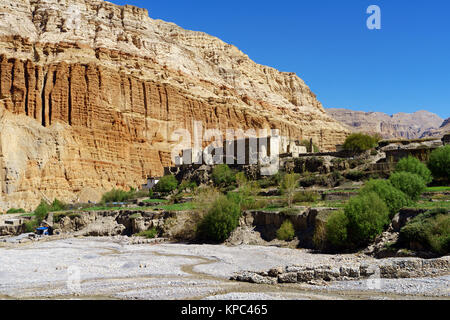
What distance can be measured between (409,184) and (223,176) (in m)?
25.4

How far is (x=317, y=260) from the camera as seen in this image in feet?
69.5

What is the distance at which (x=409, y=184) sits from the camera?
27453 mm

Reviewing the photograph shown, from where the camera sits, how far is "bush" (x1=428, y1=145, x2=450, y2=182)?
34.7 metres

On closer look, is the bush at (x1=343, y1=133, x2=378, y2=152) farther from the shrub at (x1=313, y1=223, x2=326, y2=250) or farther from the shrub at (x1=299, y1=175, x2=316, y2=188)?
the shrub at (x1=313, y1=223, x2=326, y2=250)

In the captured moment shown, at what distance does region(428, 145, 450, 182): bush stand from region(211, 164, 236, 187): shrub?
20969mm

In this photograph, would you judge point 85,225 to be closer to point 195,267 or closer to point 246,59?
point 195,267

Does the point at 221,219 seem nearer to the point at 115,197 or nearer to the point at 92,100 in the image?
the point at 115,197

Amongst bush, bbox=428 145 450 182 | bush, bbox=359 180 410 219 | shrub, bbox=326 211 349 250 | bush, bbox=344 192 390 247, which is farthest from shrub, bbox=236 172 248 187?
bush, bbox=344 192 390 247

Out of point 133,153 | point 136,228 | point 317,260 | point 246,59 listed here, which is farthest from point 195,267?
point 246,59

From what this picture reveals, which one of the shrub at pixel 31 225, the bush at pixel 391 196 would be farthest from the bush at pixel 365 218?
the shrub at pixel 31 225

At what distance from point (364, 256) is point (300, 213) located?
23.2ft

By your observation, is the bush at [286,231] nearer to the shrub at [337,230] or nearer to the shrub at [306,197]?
the shrub at [337,230]

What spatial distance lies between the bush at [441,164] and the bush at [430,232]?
15.9 m

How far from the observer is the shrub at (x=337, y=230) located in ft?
75.9
